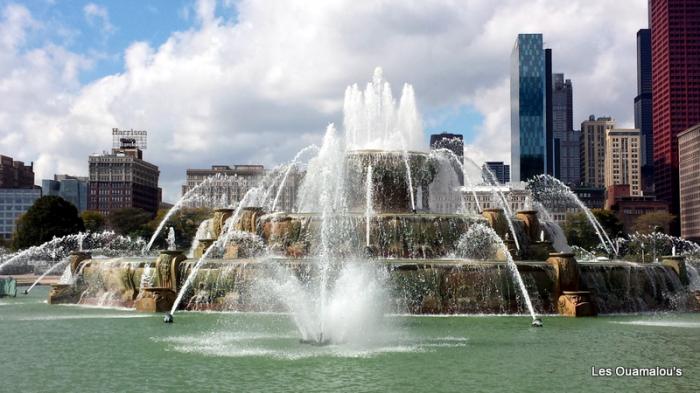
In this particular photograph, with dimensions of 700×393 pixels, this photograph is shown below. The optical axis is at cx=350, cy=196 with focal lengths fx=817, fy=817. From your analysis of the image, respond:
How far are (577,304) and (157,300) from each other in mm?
16154

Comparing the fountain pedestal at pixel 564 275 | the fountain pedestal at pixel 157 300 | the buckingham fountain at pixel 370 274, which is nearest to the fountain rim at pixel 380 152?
the buckingham fountain at pixel 370 274

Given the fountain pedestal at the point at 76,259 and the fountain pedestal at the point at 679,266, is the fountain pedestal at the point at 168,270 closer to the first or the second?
the fountain pedestal at the point at 76,259

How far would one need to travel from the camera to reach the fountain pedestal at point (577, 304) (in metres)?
30.6

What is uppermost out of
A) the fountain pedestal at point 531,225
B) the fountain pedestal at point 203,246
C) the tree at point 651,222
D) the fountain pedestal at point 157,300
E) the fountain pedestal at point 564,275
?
the tree at point 651,222

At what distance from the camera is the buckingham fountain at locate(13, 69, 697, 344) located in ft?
81.7

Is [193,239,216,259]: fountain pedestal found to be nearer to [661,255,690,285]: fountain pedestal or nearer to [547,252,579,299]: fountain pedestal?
[547,252,579,299]: fountain pedestal

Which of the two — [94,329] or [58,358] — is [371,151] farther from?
[58,358]

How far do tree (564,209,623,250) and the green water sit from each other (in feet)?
320

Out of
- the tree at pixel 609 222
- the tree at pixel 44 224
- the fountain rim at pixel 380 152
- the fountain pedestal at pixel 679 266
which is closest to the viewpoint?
the fountain pedestal at pixel 679 266

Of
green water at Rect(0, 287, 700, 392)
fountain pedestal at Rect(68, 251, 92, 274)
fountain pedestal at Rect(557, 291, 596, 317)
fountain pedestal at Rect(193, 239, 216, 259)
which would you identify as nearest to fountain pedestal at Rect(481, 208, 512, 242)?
fountain pedestal at Rect(557, 291, 596, 317)

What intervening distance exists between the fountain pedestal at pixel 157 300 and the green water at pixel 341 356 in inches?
136

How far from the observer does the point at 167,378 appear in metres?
16.3

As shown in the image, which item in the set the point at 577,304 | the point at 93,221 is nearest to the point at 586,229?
the point at 93,221

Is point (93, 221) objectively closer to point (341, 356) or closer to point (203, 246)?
point (203, 246)
